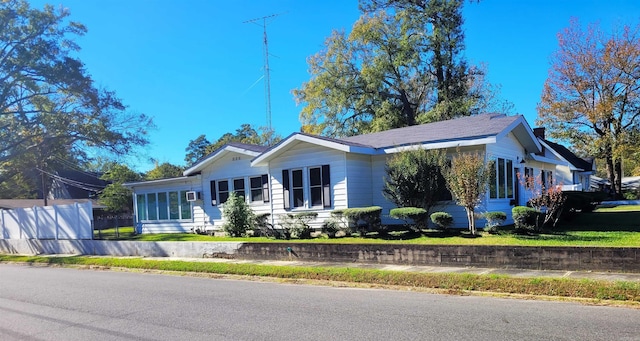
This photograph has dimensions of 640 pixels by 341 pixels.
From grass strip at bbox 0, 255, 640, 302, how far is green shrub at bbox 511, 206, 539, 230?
4.63 metres

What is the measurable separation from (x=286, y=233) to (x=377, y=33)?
69.3 feet

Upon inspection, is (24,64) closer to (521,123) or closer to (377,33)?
(377,33)

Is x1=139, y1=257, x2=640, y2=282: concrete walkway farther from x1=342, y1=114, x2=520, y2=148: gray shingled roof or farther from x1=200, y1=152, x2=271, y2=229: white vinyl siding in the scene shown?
x1=200, y1=152, x2=271, y2=229: white vinyl siding

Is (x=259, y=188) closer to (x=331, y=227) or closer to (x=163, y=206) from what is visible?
(x=331, y=227)

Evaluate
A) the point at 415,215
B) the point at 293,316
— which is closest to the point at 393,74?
the point at 415,215

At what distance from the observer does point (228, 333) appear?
229 inches

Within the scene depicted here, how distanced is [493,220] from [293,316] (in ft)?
29.0

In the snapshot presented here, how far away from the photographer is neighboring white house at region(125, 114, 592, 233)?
50.5 feet

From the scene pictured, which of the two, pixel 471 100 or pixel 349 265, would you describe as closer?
pixel 349 265

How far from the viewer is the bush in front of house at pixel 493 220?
43.4 ft

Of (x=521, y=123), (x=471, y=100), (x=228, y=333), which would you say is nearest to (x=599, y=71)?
(x=471, y=100)

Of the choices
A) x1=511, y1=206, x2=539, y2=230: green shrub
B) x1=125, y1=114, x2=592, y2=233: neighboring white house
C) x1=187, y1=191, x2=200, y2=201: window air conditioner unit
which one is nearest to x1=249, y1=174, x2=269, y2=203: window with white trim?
x1=125, y1=114, x2=592, y2=233: neighboring white house

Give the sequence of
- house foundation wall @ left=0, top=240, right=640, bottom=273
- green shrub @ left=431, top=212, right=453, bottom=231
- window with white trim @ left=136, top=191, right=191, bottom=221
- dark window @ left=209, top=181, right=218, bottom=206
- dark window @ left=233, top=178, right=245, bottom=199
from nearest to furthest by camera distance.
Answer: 1. house foundation wall @ left=0, top=240, right=640, bottom=273
2. green shrub @ left=431, top=212, right=453, bottom=231
3. dark window @ left=233, top=178, right=245, bottom=199
4. dark window @ left=209, top=181, right=218, bottom=206
5. window with white trim @ left=136, top=191, right=191, bottom=221

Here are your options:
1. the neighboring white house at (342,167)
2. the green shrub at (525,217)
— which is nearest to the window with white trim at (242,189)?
the neighboring white house at (342,167)
